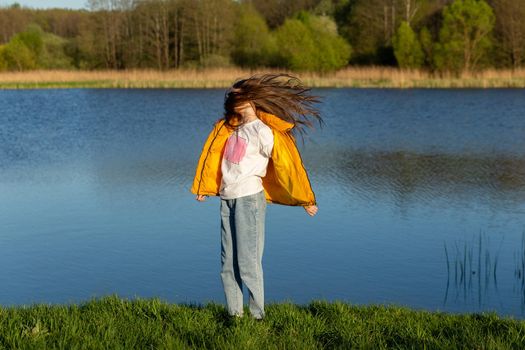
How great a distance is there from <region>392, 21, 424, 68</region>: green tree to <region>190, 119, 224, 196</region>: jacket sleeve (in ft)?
157

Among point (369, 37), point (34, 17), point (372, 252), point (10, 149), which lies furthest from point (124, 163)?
point (34, 17)

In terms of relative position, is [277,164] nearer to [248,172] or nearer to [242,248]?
[248,172]

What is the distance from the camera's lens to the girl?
4.86 m

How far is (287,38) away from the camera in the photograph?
5394 cm

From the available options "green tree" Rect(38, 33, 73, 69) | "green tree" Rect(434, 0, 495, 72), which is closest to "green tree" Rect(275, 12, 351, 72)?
"green tree" Rect(434, 0, 495, 72)

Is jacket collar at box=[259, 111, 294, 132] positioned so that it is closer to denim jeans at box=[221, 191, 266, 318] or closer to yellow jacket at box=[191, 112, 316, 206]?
yellow jacket at box=[191, 112, 316, 206]

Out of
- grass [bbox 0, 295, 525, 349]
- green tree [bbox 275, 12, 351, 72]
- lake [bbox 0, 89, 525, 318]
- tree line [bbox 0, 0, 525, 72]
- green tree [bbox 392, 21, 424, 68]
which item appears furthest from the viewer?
green tree [bbox 275, 12, 351, 72]

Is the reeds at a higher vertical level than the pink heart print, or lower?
lower

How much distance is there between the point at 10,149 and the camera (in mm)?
18078

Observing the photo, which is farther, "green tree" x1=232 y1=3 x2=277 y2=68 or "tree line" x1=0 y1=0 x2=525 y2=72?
"green tree" x1=232 y1=3 x2=277 y2=68

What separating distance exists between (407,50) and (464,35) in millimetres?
3716

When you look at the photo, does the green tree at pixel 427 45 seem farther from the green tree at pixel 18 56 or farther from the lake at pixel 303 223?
the lake at pixel 303 223

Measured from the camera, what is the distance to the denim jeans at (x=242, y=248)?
4.85m

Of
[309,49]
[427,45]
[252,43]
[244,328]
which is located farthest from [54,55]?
[244,328]
